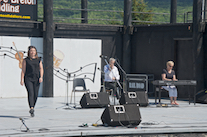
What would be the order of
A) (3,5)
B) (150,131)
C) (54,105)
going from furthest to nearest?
(3,5)
(54,105)
(150,131)

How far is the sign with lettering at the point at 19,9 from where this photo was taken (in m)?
12.7

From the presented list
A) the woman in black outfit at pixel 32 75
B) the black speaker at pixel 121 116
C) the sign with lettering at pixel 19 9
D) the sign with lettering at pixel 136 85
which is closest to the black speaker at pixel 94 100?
the woman in black outfit at pixel 32 75

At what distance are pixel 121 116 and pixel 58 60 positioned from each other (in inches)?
286

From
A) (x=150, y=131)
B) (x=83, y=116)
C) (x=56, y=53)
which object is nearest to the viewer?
(x=150, y=131)

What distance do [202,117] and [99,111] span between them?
2539 mm

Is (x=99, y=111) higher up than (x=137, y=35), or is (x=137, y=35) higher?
(x=137, y=35)

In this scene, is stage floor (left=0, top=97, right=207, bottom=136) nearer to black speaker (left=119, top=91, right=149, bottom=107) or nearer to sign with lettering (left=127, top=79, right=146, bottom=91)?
black speaker (left=119, top=91, right=149, bottom=107)

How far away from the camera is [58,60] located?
13.8m

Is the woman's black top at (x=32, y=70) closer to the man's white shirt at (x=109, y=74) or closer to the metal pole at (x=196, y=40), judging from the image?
the man's white shirt at (x=109, y=74)

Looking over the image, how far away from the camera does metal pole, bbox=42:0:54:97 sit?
43.3ft

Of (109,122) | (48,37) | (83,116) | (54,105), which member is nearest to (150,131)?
(109,122)

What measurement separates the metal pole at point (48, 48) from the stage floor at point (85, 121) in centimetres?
239

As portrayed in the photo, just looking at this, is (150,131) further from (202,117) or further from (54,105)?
(54,105)

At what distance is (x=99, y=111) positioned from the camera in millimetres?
9438
